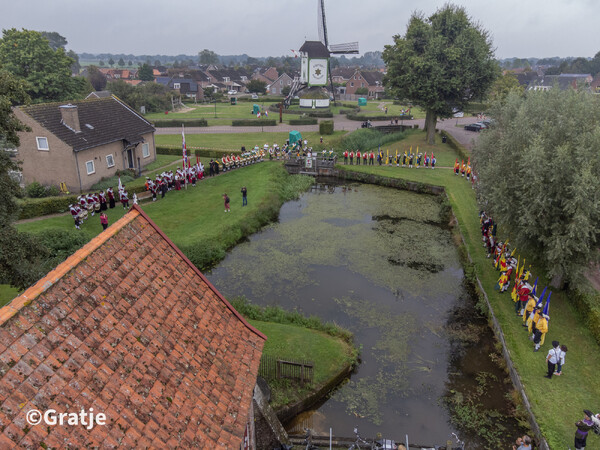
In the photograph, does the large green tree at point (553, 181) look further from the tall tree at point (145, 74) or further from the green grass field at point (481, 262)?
the tall tree at point (145, 74)

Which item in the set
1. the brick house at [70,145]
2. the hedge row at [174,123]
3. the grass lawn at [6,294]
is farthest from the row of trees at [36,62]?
the grass lawn at [6,294]

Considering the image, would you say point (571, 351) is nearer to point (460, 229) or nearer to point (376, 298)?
point (376, 298)

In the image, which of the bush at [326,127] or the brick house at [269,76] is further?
the brick house at [269,76]

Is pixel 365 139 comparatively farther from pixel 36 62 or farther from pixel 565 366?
pixel 36 62

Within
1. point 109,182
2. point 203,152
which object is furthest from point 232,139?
point 109,182

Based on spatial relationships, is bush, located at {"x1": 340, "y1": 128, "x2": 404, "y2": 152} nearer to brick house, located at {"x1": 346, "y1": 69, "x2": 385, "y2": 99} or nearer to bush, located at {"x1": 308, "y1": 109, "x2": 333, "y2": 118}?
bush, located at {"x1": 308, "y1": 109, "x2": 333, "y2": 118}

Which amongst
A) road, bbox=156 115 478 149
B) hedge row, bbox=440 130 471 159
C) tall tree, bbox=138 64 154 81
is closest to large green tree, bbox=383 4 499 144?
hedge row, bbox=440 130 471 159
